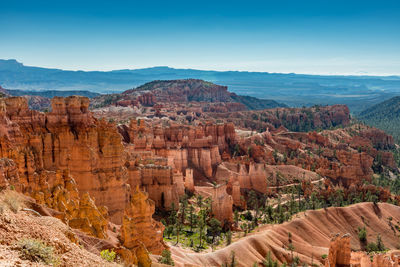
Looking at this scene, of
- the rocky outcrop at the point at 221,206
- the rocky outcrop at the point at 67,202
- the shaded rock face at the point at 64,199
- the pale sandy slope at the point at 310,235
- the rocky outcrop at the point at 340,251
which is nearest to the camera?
the shaded rock face at the point at 64,199

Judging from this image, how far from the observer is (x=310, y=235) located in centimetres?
4847

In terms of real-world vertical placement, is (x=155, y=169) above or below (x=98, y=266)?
below

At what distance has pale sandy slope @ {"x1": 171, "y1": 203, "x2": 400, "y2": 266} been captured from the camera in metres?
37.0

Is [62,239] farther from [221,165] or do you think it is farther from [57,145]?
[221,165]

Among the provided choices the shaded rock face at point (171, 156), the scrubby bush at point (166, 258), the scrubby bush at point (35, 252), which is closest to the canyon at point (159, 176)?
the shaded rock face at point (171, 156)

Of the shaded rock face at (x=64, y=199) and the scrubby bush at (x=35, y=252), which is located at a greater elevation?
the scrubby bush at (x=35, y=252)

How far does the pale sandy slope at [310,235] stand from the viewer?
1458 inches

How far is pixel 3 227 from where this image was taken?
31.1 feet

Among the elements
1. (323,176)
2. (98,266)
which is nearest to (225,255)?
(98,266)

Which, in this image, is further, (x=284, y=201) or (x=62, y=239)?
(x=284, y=201)

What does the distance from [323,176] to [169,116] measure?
69140 millimetres

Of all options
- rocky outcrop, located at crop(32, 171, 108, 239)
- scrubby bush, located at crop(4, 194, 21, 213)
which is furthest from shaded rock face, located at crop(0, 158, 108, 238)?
scrubby bush, located at crop(4, 194, 21, 213)

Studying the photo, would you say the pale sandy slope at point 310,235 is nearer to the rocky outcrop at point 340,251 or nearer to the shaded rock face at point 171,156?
the rocky outcrop at point 340,251

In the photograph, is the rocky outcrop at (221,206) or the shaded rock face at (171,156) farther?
the rocky outcrop at (221,206)
